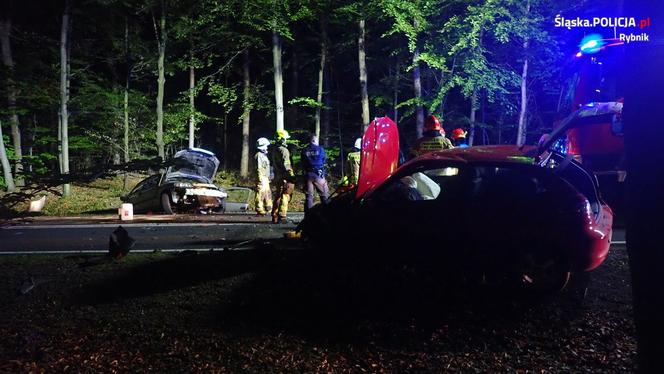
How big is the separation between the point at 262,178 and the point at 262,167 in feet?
0.98

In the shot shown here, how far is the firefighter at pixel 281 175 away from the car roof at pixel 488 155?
575 cm

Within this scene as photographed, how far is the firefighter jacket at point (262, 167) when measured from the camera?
40.1ft

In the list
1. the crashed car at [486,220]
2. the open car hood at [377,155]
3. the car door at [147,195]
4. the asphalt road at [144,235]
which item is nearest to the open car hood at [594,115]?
the crashed car at [486,220]

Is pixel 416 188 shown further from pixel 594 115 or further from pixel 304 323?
pixel 594 115

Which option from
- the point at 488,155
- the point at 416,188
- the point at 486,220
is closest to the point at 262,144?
the point at 416,188

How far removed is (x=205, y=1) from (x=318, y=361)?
20.6 meters

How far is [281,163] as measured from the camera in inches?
432

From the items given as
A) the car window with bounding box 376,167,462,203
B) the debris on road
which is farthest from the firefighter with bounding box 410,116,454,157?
the debris on road

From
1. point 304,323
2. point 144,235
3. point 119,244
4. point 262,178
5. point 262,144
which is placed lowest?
point 304,323

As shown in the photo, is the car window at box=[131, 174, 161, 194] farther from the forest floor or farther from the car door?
the forest floor

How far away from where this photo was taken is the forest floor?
389cm

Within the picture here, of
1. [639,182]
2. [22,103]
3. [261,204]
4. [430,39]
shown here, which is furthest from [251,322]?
[430,39]

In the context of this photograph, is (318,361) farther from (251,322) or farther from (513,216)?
(513,216)

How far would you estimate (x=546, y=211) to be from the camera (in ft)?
15.2
